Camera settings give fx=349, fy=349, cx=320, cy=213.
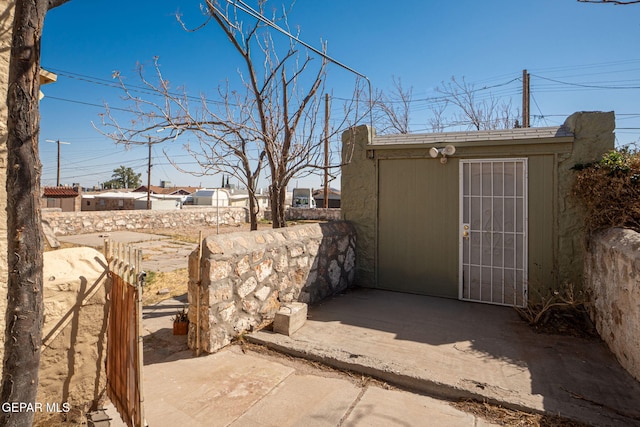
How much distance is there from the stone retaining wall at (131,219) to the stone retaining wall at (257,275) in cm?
654

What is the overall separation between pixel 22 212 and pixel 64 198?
107 ft

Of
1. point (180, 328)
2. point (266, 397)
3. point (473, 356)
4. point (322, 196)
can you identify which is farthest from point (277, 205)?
point (322, 196)

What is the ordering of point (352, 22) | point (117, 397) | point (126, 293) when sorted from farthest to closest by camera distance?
1. point (352, 22)
2. point (117, 397)
3. point (126, 293)

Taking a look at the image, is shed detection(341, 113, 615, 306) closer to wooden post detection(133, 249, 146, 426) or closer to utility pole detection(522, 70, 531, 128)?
wooden post detection(133, 249, 146, 426)

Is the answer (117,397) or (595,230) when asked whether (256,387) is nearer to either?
(117,397)

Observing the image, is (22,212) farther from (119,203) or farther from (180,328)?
(119,203)

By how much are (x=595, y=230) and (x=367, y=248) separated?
11.3 feet

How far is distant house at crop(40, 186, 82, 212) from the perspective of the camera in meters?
28.0

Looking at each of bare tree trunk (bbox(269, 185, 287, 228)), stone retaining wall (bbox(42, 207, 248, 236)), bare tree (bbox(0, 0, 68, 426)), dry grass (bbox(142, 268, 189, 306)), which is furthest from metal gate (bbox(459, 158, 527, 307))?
stone retaining wall (bbox(42, 207, 248, 236))

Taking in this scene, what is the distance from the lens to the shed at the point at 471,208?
207 inches

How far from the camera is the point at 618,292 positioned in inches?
144

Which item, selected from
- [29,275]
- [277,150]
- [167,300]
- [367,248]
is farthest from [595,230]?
[167,300]

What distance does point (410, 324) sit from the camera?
15.6ft

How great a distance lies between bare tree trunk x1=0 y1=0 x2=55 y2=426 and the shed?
5.11 m
